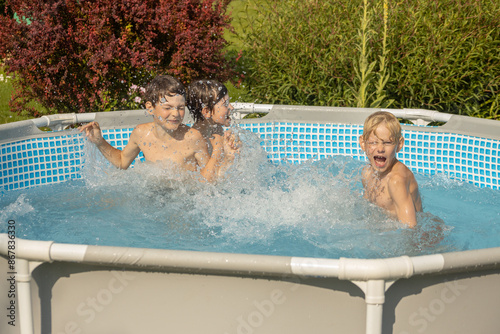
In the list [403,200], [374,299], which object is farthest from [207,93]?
[374,299]

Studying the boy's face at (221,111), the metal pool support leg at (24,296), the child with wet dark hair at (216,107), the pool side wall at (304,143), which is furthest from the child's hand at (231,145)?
the metal pool support leg at (24,296)

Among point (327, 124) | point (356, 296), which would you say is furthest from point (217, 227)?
point (327, 124)

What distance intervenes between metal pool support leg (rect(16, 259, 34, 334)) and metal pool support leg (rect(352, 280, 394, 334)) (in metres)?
1.45

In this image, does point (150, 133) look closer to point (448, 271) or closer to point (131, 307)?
point (131, 307)

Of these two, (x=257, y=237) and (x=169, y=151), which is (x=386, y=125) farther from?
(x=169, y=151)

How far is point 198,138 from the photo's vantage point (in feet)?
15.0

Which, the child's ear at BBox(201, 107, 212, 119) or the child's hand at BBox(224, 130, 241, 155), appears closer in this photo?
the child's hand at BBox(224, 130, 241, 155)

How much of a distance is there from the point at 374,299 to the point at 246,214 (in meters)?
1.81

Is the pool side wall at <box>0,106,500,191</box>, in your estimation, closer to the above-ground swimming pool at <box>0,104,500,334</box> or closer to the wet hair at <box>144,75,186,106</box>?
the above-ground swimming pool at <box>0,104,500,334</box>

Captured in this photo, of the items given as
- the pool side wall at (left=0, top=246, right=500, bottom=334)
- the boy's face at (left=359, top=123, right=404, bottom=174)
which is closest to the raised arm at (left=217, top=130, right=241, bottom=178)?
the boy's face at (left=359, top=123, right=404, bottom=174)

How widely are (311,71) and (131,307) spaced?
5.04 m

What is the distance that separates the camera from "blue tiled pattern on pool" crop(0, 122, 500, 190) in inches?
203

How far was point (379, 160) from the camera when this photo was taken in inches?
140

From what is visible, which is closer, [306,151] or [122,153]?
[122,153]
